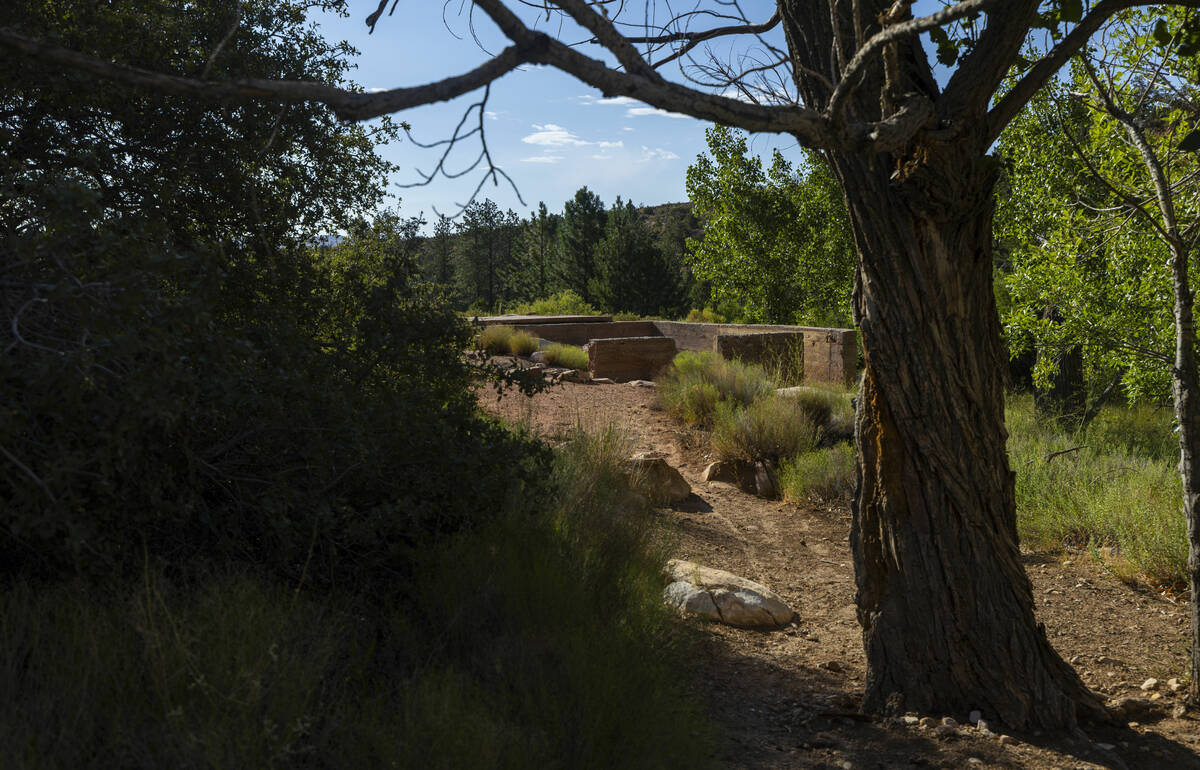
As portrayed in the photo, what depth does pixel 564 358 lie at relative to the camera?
14.0 metres

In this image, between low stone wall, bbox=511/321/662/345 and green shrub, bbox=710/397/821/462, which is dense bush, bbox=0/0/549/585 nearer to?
green shrub, bbox=710/397/821/462

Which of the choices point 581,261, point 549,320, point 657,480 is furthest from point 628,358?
point 581,261

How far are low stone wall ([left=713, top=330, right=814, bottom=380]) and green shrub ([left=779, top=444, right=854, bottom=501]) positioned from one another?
4069mm

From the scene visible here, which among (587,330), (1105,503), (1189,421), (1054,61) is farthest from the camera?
(587,330)

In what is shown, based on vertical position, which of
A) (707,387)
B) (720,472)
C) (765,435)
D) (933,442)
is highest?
(933,442)

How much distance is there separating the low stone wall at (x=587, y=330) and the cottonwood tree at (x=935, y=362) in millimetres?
13552

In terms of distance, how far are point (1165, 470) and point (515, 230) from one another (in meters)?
48.8

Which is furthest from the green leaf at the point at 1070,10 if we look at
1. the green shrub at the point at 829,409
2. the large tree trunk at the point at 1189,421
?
the green shrub at the point at 829,409

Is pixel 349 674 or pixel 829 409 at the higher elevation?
pixel 829 409

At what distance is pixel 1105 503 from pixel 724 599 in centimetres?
345

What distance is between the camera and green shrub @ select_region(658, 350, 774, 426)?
31.6ft

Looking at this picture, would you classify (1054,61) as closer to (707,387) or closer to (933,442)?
(933,442)

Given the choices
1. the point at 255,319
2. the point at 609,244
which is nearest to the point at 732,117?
the point at 255,319

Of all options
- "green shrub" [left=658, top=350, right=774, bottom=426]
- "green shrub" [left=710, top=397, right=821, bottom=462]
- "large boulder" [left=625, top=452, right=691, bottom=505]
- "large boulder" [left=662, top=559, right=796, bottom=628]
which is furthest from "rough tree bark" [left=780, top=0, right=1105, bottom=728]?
"green shrub" [left=658, top=350, right=774, bottom=426]
